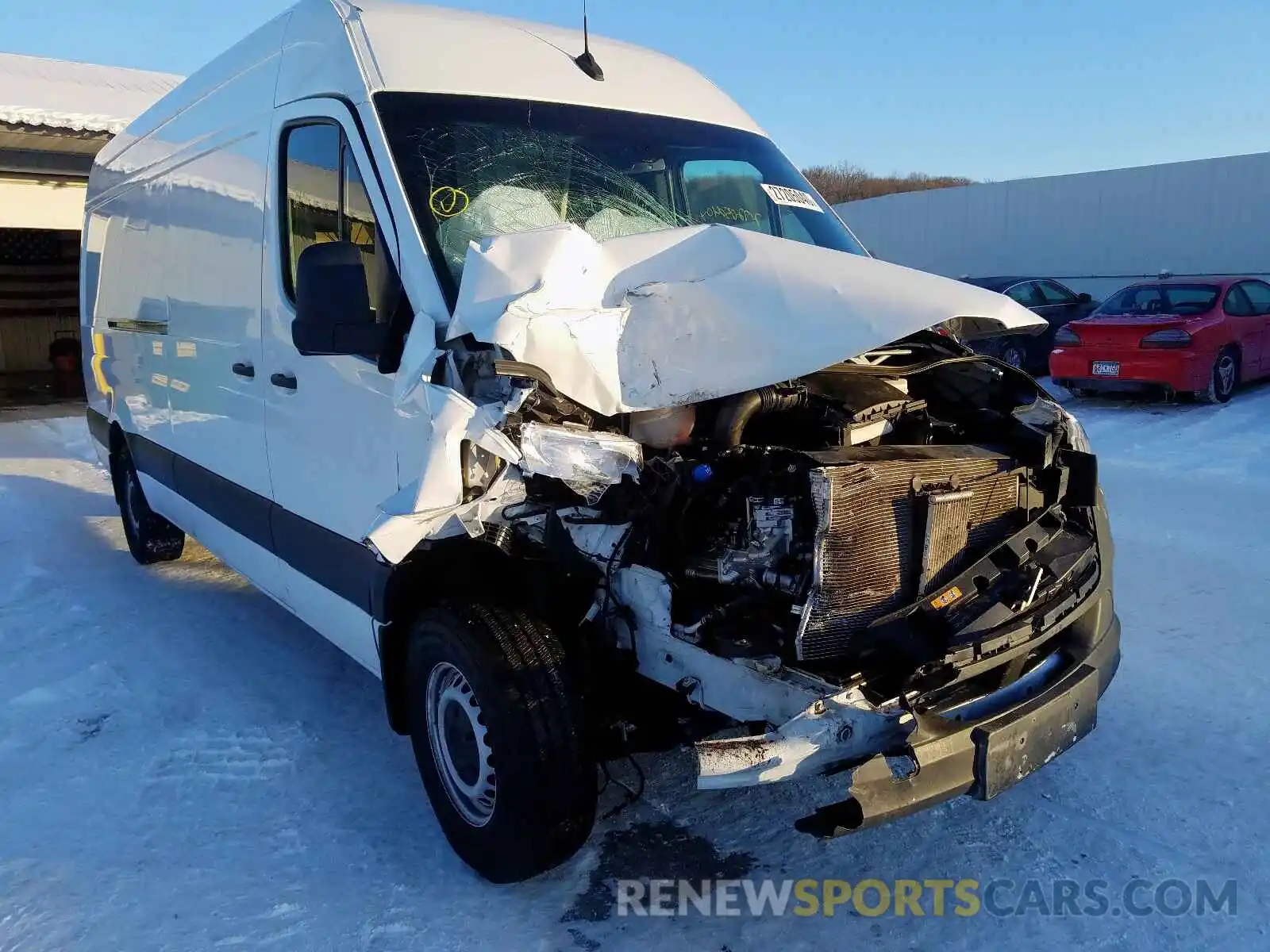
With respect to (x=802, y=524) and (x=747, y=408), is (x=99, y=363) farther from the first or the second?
(x=802, y=524)

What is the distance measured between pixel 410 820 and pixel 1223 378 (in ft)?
36.8

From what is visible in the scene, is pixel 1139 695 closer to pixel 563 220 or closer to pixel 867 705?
pixel 867 705

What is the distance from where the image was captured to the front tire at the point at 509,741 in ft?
9.32

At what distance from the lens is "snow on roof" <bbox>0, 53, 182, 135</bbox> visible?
12.0m

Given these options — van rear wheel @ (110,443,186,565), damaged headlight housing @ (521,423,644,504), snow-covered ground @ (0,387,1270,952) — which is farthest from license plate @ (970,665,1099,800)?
van rear wheel @ (110,443,186,565)

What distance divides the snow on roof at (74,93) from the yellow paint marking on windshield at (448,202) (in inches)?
371

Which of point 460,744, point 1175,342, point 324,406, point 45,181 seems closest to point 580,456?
point 460,744

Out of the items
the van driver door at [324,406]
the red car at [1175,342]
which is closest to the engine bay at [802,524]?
the van driver door at [324,406]

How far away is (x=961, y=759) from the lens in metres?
2.50

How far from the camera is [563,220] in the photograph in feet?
11.5

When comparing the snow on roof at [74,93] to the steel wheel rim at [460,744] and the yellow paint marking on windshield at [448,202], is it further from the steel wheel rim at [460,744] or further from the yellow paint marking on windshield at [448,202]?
the steel wheel rim at [460,744]

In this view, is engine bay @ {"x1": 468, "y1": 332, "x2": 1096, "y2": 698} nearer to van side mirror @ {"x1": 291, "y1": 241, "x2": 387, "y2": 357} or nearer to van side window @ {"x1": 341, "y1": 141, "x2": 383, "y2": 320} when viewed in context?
van side mirror @ {"x1": 291, "y1": 241, "x2": 387, "y2": 357}

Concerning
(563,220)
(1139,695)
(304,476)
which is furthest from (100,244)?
(1139,695)

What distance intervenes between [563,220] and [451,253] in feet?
1.74
